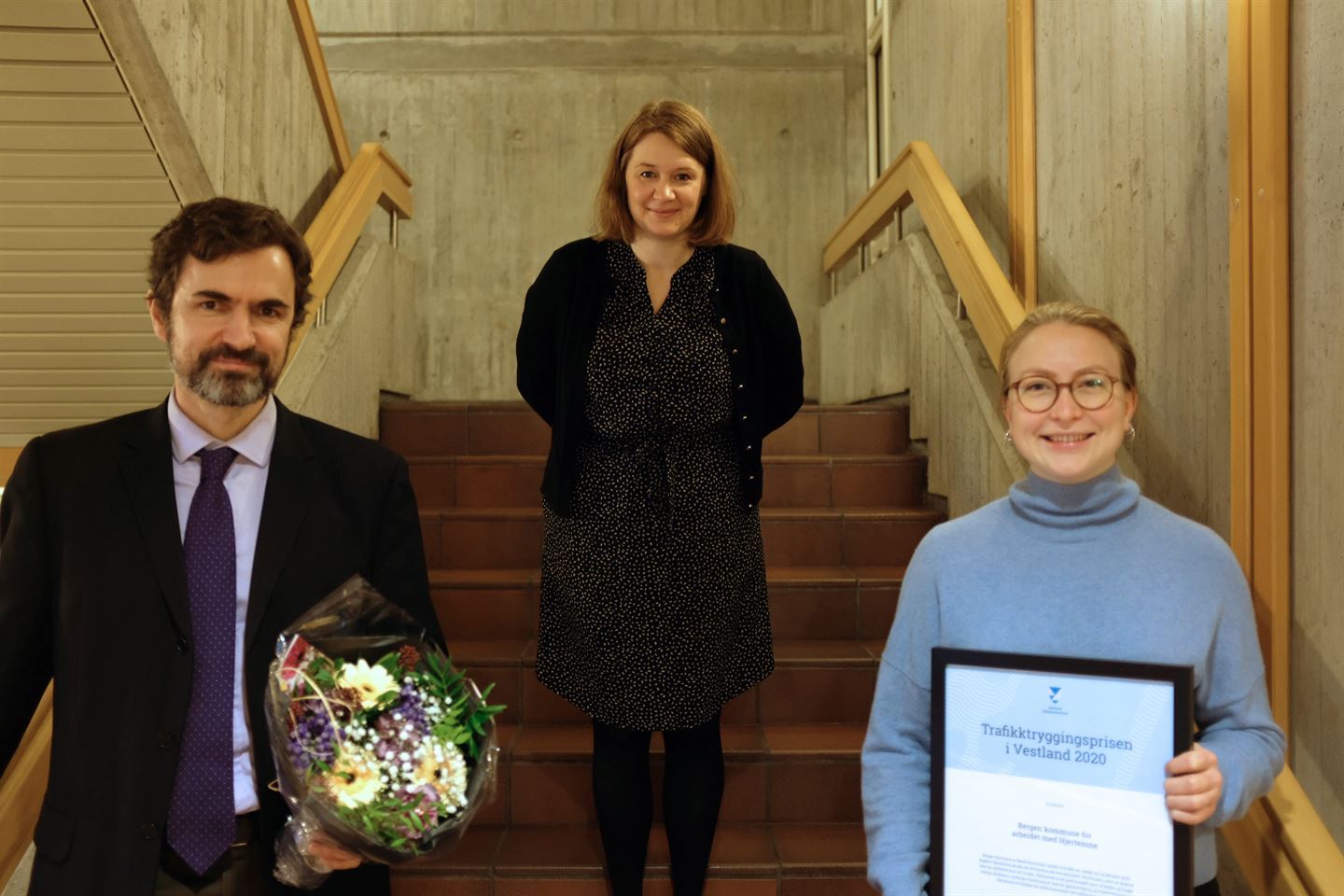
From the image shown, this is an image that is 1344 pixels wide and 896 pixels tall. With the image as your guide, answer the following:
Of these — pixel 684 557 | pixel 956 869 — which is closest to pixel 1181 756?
pixel 956 869

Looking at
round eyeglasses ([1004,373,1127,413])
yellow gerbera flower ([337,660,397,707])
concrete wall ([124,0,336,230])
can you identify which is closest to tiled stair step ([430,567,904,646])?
concrete wall ([124,0,336,230])

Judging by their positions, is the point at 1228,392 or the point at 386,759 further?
the point at 1228,392

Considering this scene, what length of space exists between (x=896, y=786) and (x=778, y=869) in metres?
1.29

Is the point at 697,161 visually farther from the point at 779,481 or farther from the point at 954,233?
the point at 779,481

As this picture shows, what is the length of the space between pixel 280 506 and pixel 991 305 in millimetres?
2211

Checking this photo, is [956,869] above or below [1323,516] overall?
below

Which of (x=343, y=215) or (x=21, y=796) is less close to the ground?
(x=343, y=215)

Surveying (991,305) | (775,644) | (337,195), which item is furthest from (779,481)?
(337,195)

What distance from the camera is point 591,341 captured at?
6.65 feet

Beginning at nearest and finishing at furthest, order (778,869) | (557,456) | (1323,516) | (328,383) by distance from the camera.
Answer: (1323,516), (557,456), (778,869), (328,383)

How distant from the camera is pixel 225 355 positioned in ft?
4.45

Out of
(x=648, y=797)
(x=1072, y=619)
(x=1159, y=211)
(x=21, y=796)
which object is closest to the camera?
(x=1072, y=619)

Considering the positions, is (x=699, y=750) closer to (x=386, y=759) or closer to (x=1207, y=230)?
(x=386, y=759)

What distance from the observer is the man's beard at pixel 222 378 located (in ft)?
4.43
